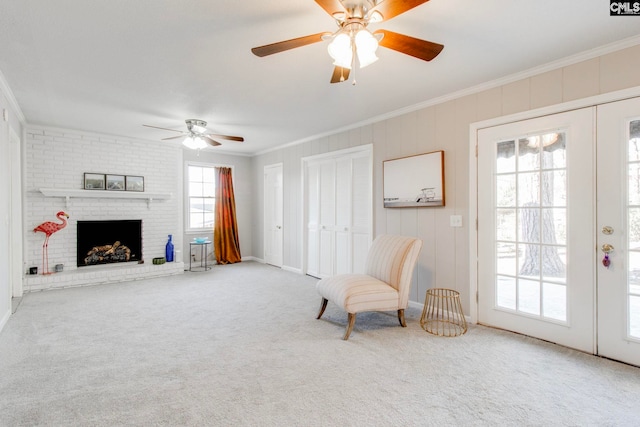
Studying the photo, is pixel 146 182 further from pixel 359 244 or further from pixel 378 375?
pixel 378 375

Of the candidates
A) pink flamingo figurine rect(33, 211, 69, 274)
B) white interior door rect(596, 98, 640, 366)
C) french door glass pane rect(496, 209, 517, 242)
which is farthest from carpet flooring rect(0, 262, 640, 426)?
pink flamingo figurine rect(33, 211, 69, 274)

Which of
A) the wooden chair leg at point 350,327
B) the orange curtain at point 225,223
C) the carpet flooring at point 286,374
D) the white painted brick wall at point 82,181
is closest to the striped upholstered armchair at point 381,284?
the wooden chair leg at point 350,327

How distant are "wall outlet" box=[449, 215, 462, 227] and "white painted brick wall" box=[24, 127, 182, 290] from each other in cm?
499

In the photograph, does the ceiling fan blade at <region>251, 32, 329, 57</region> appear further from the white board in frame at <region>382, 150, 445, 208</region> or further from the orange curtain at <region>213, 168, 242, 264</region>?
the orange curtain at <region>213, 168, 242, 264</region>

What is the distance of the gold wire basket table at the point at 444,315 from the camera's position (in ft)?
10.3

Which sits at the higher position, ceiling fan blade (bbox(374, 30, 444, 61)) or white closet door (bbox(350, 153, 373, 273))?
ceiling fan blade (bbox(374, 30, 444, 61))

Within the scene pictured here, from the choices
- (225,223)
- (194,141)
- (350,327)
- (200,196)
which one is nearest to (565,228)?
(350,327)

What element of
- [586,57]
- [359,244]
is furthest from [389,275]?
[586,57]

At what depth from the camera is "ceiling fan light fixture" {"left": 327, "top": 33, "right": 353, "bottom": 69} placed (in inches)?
71.2

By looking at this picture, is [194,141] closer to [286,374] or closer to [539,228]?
[286,374]

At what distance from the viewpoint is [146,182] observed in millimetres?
5922

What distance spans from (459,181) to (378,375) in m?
2.16

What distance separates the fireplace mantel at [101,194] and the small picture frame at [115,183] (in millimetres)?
163

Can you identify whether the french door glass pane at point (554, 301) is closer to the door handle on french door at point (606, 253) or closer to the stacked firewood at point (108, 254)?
the door handle on french door at point (606, 253)
